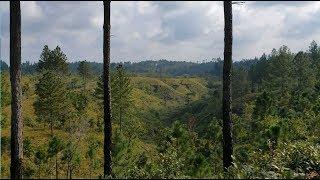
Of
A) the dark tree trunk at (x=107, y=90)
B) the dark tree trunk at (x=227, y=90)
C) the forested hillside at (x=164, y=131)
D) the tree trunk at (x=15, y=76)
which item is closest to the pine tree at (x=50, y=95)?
the forested hillside at (x=164, y=131)

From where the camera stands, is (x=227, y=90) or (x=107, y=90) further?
(x=107, y=90)

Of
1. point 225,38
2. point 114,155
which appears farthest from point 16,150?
point 114,155

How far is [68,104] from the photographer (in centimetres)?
8088

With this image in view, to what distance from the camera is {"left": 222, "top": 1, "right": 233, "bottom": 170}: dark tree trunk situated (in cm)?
1423

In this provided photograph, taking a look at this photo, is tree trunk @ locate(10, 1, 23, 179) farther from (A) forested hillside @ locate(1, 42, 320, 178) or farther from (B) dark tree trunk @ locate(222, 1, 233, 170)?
(B) dark tree trunk @ locate(222, 1, 233, 170)

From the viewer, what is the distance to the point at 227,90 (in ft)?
47.0

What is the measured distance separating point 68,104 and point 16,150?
69.3 metres

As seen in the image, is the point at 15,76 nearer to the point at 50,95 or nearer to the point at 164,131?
the point at 50,95

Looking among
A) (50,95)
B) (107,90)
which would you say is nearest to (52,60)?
(50,95)

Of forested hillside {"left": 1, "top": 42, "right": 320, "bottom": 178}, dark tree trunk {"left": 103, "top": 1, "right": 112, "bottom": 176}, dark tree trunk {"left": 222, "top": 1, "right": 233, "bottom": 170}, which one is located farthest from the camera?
forested hillside {"left": 1, "top": 42, "right": 320, "bottom": 178}

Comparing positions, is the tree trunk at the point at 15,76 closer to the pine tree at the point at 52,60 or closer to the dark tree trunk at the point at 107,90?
the dark tree trunk at the point at 107,90

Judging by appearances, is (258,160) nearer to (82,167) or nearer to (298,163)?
(298,163)

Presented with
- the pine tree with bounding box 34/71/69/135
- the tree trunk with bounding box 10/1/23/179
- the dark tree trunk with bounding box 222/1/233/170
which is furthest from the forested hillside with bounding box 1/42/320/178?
the tree trunk with bounding box 10/1/23/179

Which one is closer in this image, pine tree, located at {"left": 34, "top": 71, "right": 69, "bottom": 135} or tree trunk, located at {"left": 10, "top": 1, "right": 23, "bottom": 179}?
tree trunk, located at {"left": 10, "top": 1, "right": 23, "bottom": 179}
